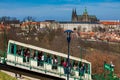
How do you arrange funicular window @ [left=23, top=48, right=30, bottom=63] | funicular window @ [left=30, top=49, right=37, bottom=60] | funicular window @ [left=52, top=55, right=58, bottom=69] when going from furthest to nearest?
funicular window @ [left=52, top=55, right=58, bottom=69]
funicular window @ [left=30, top=49, right=37, bottom=60]
funicular window @ [left=23, top=48, right=30, bottom=63]

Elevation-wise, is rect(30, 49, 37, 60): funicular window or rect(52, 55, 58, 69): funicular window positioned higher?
rect(30, 49, 37, 60): funicular window

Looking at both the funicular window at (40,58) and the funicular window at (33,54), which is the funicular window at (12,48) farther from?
the funicular window at (40,58)

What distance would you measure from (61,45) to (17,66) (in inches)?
2107

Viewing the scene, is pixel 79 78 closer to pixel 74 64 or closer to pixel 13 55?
pixel 74 64

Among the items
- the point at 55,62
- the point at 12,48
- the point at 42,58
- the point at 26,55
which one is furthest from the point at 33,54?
the point at 55,62

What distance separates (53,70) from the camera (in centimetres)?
3133

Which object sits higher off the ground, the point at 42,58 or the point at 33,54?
the point at 33,54

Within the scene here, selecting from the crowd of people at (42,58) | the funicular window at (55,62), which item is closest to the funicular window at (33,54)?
the crowd of people at (42,58)

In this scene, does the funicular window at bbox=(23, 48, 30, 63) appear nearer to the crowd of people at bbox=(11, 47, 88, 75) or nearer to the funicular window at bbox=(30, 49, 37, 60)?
the crowd of people at bbox=(11, 47, 88, 75)

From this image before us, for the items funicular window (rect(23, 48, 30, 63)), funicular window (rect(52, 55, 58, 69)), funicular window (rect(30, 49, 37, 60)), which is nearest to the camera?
funicular window (rect(23, 48, 30, 63))

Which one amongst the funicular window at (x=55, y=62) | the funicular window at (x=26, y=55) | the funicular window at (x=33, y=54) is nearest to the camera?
the funicular window at (x=26, y=55)

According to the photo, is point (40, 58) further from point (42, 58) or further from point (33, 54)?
point (33, 54)

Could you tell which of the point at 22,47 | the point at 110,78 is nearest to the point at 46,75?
the point at 22,47

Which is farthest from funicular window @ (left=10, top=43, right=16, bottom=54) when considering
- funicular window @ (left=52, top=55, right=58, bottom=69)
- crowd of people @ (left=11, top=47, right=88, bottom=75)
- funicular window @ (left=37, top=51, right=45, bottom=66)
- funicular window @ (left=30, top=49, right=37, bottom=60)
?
funicular window @ (left=52, top=55, right=58, bottom=69)
